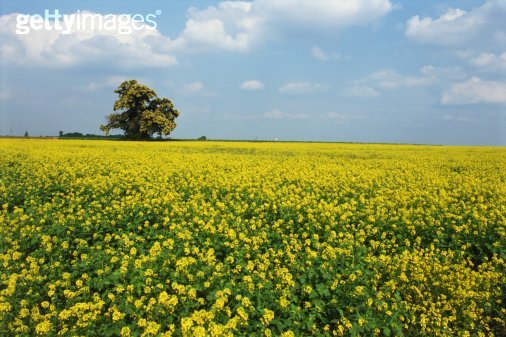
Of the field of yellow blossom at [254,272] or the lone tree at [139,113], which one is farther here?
the lone tree at [139,113]

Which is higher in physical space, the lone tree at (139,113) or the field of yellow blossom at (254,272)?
the lone tree at (139,113)

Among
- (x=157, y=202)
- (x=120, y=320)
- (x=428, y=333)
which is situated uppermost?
(x=157, y=202)

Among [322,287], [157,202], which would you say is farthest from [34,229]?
[322,287]

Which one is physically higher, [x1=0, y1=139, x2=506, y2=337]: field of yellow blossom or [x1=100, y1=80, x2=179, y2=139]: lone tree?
[x1=100, y1=80, x2=179, y2=139]: lone tree

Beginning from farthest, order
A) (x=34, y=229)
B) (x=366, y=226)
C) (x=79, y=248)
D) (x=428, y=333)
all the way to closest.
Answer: (x=366, y=226), (x=34, y=229), (x=79, y=248), (x=428, y=333)

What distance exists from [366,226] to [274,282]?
3.47 m

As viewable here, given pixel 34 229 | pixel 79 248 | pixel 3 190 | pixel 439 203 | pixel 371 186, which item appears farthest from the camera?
pixel 371 186

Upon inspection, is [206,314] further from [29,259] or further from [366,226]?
[366,226]

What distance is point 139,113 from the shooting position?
190 ft

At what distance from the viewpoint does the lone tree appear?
5594 centimetres

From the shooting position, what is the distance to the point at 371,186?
40.9 ft

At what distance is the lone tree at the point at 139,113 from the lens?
5594 centimetres

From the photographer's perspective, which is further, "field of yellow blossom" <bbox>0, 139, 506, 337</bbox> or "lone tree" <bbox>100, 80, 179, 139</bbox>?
"lone tree" <bbox>100, 80, 179, 139</bbox>

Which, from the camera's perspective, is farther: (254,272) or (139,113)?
(139,113)
